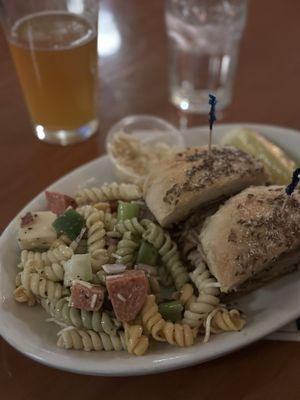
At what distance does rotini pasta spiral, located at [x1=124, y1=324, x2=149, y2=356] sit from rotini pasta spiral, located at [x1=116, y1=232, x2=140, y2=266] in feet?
0.56

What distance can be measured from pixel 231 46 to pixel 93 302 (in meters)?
1.26

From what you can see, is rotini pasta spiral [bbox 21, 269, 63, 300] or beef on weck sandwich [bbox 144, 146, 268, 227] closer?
rotini pasta spiral [bbox 21, 269, 63, 300]

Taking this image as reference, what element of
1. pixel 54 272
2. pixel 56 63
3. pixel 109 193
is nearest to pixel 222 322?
pixel 54 272

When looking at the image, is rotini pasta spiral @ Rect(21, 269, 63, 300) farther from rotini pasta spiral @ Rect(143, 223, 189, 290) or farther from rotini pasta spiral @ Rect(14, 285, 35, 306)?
rotini pasta spiral @ Rect(143, 223, 189, 290)

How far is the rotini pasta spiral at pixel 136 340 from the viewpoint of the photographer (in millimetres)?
1080

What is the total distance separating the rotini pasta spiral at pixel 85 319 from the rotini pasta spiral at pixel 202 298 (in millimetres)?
155

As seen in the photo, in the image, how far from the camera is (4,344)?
1.20 meters

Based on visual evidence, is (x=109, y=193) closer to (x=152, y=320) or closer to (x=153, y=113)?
(x=152, y=320)

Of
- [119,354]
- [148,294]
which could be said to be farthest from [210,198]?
[119,354]

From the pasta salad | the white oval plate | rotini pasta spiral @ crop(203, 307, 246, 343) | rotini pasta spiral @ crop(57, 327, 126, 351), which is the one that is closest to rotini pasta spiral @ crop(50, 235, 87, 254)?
the pasta salad

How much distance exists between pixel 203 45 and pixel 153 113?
1.18 feet

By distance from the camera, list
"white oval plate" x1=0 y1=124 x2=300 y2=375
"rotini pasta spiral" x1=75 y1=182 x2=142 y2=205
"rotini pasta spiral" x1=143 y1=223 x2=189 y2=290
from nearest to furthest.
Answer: "white oval plate" x1=0 y1=124 x2=300 y2=375 → "rotini pasta spiral" x1=143 y1=223 x2=189 y2=290 → "rotini pasta spiral" x1=75 y1=182 x2=142 y2=205

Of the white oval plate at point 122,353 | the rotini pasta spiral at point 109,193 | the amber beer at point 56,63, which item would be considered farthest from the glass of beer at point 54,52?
the white oval plate at point 122,353

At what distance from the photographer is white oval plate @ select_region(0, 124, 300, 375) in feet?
3.43
